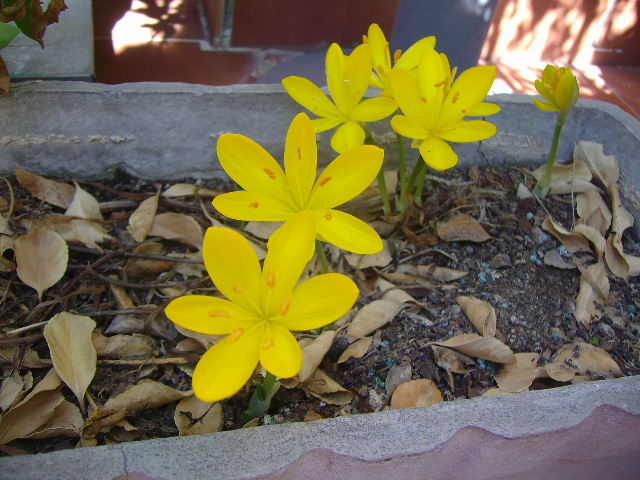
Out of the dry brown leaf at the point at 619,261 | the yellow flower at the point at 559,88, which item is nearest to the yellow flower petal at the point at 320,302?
the yellow flower at the point at 559,88

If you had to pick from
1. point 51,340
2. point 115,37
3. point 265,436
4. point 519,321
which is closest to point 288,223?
point 265,436

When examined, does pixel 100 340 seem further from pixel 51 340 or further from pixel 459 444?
pixel 459 444

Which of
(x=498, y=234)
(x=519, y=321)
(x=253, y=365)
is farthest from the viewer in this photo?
(x=498, y=234)

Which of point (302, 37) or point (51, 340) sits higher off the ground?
point (302, 37)

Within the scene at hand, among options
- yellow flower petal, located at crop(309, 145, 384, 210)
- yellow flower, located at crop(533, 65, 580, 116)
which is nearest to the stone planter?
yellow flower petal, located at crop(309, 145, 384, 210)

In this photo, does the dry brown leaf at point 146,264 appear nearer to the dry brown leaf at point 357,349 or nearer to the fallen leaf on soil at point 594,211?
the dry brown leaf at point 357,349

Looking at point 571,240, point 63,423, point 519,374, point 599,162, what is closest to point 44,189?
point 63,423

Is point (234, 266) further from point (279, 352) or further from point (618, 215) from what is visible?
point (618, 215)

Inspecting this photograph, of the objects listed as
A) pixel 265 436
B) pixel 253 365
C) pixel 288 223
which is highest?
pixel 288 223

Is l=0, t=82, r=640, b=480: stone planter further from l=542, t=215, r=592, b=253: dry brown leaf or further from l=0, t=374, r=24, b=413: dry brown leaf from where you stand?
l=542, t=215, r=592, b=253: dry brown leaf
